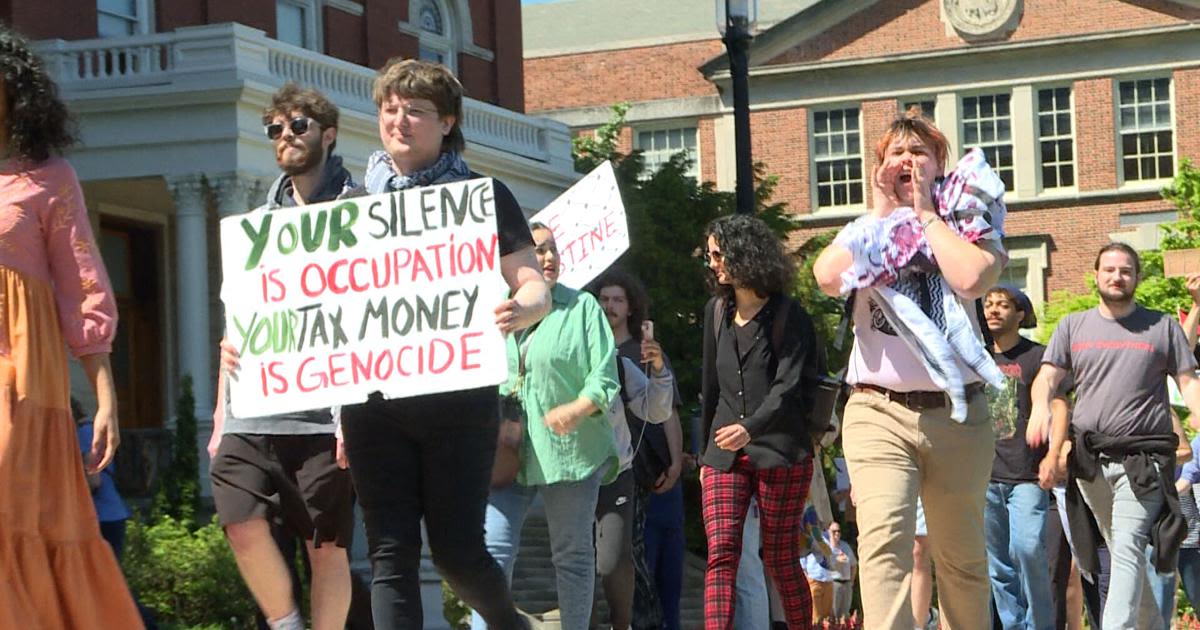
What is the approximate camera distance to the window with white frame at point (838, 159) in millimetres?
52469

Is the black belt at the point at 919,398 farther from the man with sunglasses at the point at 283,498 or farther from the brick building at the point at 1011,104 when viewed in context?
the brick building at the point at 1011,104

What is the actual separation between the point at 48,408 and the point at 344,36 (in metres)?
25.9

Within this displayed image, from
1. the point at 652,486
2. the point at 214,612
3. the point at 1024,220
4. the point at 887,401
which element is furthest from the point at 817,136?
the point at 887,401

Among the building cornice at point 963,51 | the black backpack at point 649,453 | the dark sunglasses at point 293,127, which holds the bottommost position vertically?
the black backpack at point 649,453

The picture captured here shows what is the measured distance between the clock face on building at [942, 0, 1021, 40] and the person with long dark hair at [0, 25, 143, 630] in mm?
46840

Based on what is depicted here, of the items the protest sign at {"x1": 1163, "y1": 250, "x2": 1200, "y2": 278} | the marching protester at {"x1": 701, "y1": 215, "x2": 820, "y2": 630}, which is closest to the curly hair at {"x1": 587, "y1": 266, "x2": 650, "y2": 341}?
the marching protester at {"x1": 701, "y1": 215, "x2": 820, "y2": 630}

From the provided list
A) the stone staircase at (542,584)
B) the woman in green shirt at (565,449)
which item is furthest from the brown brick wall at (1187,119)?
the woman in green shirt at (565,449)

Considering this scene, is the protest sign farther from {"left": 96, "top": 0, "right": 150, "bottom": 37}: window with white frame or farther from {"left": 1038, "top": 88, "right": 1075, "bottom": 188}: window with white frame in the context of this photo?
{"left": 1038, "top": 88, "right": 1075, "bottom": 188}: window with white frame

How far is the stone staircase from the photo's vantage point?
19.0 metres

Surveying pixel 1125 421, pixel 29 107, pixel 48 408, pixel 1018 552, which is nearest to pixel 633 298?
pixel 1018 552

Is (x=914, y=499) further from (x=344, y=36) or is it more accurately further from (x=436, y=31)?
(x=436, y=31)

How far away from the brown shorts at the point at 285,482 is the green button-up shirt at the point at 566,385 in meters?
0.90

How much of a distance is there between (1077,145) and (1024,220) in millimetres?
2177

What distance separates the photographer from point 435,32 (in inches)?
1352
